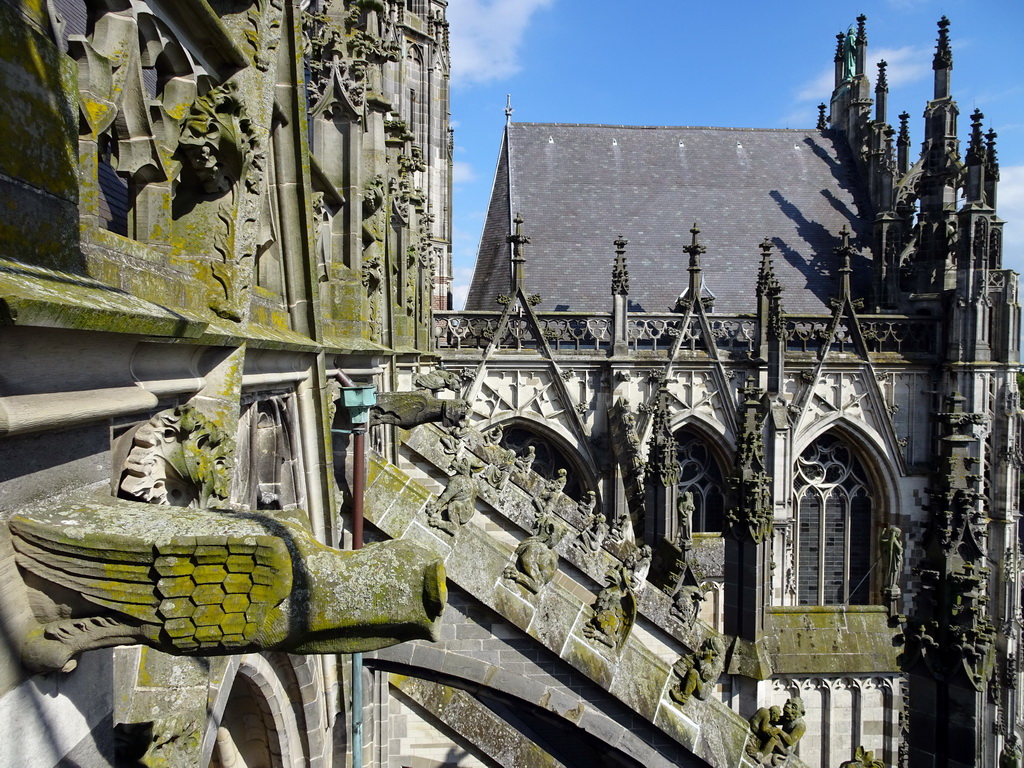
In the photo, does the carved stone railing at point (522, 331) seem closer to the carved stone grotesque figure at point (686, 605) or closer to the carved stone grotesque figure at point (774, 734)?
the carved stone grotesque figure at point (686, 605)

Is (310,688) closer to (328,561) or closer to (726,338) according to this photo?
(328,561)

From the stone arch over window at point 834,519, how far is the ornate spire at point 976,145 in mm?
6510

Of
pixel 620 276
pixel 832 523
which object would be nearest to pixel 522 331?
pixel 620 276

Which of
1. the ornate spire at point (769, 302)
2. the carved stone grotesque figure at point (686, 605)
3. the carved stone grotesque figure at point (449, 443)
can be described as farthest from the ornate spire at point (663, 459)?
the ornate spire at point (769, 302)

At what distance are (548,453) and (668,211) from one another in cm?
755

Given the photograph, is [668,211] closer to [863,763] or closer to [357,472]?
[863,763]

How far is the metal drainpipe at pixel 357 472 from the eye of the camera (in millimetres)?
4816

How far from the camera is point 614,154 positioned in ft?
69.6

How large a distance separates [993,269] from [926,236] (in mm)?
1545

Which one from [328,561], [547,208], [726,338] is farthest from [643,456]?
[328,561]

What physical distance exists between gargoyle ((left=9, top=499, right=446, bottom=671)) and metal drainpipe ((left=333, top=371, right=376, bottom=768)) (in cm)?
303

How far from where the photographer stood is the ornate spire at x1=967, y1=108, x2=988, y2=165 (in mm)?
16891

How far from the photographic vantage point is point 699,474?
55.2ft

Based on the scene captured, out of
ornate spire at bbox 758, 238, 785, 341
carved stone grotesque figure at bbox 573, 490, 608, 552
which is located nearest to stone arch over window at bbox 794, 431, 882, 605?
ornate spire at bbox 758, 238, 785, 341
